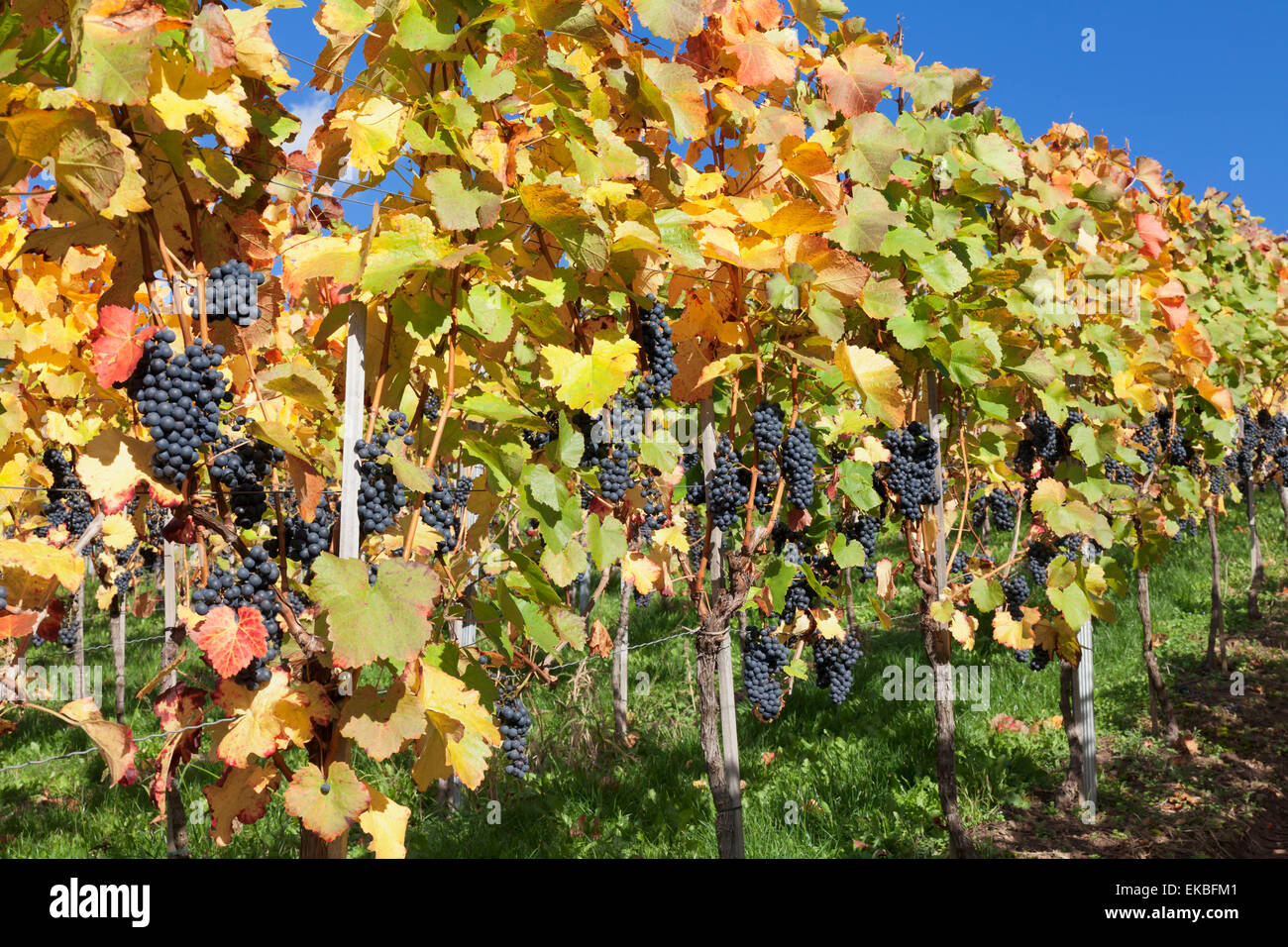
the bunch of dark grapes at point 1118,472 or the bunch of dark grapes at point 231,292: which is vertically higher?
the bunch of dark grapes at point 1118,472

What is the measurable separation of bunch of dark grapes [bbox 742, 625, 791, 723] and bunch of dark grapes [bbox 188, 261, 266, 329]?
2638mm

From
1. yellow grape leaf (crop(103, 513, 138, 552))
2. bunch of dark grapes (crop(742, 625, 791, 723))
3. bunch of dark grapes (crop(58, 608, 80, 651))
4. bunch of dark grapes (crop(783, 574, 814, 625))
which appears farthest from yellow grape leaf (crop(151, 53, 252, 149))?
bunch of dark grapes (crop(58, 608, 80, 651))

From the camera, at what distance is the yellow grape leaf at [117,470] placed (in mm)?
1367

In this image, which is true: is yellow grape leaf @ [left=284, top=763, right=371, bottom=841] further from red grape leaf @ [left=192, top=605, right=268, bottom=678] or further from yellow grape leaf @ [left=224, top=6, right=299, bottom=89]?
yellow grape leaf @ [left=224, top=6, right=299, bottom=89]

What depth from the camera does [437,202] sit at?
1.45 metres

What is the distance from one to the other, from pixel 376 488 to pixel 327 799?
0.53 metres

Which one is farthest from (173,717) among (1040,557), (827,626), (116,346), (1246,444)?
(1246,444)

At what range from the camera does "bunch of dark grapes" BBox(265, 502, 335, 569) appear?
1667mm

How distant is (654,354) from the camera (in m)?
2.15

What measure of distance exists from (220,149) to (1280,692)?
7828 mm

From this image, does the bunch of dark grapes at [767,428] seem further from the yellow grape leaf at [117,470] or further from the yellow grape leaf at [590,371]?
the yellow grape leaf at [117,470]

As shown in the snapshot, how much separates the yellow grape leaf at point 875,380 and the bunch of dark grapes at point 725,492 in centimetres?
45

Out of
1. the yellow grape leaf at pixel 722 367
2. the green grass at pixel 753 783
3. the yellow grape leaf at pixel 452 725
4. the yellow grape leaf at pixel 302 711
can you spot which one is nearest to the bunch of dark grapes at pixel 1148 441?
the green grass at pixel 753 783
